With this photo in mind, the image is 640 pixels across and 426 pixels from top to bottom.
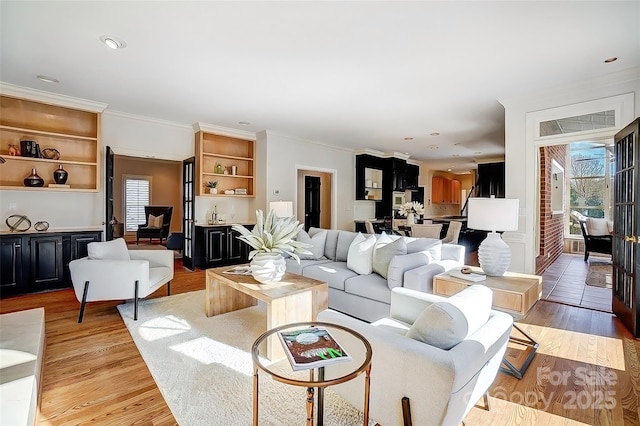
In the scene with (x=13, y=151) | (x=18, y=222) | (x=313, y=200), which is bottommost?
(x=18, y=222)

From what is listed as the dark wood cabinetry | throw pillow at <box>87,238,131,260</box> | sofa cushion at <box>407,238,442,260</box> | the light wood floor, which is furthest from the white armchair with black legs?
sofa cushion at <box>407,238,442,260</box>

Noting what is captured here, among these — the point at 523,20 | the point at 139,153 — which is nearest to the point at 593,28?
the point at 523,20

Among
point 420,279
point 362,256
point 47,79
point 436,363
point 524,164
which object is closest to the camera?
point 436,363

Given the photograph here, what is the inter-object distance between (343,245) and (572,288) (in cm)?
336

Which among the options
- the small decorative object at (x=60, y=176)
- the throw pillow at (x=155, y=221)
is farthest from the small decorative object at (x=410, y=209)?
the throw pillow at (x=155, y=221)

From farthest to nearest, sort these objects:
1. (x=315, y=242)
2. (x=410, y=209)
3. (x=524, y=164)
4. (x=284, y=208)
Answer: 1. (x=410, y=209)
2. (x=284, y=208)
3. (x=315, y=242)
4. (x=524, y=164)

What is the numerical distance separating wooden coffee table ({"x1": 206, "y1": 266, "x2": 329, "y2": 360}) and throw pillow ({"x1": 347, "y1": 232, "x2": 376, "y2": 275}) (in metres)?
0.71

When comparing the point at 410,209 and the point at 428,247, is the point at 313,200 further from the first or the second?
the point at 428,247

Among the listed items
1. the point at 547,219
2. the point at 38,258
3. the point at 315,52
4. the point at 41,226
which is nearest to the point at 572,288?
the point at 547,219

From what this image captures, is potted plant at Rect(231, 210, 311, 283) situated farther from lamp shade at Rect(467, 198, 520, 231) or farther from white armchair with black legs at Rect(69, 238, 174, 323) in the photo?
lamp shade at Rect(467, 198, 520, 231)

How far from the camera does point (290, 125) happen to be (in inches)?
220

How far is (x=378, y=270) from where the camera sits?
127 inches

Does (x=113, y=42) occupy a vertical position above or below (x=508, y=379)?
above

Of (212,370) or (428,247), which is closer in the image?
(212,370)
